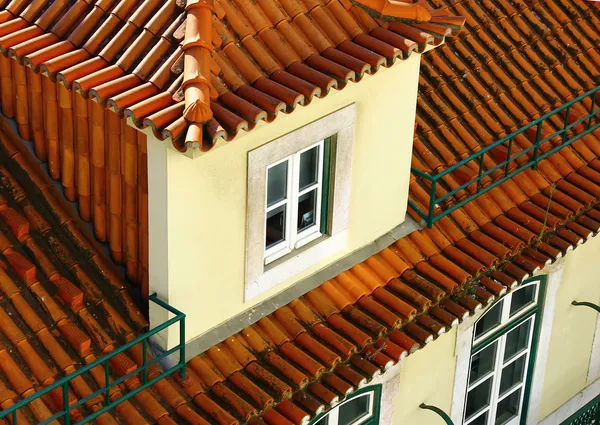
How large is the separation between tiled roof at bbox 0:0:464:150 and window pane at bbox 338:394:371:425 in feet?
13.2

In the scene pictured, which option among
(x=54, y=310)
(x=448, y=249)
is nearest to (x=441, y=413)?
(x=448, y=249)

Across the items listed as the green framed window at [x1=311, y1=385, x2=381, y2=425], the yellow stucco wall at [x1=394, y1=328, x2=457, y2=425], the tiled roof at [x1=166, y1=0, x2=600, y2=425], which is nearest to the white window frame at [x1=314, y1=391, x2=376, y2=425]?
the green framed window at [x1=311, y1=385, x2=381, y2=425]

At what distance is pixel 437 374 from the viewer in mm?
13039

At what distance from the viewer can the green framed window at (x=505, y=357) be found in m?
13.6

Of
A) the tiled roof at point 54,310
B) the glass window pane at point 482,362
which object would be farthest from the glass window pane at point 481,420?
the tiled roof at point 54,310

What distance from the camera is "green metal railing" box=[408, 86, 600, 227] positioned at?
11766 millimetres

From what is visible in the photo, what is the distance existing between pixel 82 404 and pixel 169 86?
2647 millimetres

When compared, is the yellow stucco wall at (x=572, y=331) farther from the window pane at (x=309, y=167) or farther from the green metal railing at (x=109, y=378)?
the green metal railing at (x=109, y=378)

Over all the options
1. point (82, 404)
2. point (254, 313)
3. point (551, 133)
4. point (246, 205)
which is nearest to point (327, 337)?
point (254, 313)

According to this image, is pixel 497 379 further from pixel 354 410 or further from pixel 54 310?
pixel 54 310

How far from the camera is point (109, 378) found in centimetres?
972

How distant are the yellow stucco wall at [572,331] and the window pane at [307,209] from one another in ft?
15.0

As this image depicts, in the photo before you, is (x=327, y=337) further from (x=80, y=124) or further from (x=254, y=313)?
(x=80, y=124)

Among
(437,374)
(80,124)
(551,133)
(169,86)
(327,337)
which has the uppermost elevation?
(169,86)
